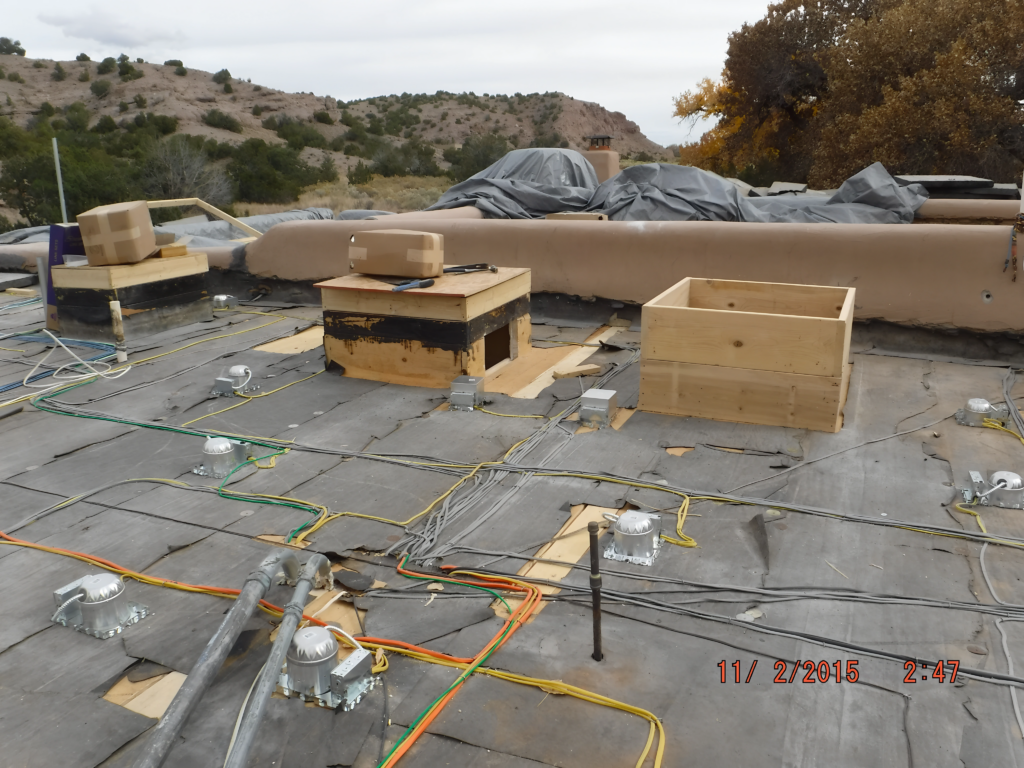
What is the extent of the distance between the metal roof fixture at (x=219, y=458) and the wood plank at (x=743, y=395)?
9.37 ft

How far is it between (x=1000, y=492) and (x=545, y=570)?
247 centimetres

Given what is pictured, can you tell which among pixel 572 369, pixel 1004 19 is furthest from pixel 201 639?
pixel 1004 19

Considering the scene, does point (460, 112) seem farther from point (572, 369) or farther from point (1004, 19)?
point (572, 369)

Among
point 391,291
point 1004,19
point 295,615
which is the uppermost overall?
point 1004,19

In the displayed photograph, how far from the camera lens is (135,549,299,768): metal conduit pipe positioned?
2.18 m

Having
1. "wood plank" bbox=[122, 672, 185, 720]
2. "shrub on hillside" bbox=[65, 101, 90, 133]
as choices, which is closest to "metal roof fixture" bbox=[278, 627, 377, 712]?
"wood plank" bbox=[122, 672, 185, 720]

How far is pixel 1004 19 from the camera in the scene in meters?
16.5

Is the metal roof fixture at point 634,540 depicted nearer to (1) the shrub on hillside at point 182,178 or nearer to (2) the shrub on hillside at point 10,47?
(1) the shrub on hillside at point 182,178

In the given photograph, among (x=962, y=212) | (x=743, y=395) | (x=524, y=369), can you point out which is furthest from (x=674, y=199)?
(x=743, y=395)

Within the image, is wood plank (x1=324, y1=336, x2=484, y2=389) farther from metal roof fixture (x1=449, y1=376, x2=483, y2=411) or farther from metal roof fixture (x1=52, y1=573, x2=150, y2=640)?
metal roof fixture (x1=52, y1=573, x2=150, y2=640)

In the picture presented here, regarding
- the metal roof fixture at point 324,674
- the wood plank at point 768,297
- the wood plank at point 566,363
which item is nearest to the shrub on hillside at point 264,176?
the wood plank at point 566,363

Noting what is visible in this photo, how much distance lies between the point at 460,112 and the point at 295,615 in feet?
203

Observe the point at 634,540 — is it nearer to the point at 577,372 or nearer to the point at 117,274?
the point at 577,372

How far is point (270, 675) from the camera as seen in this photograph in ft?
8.00
